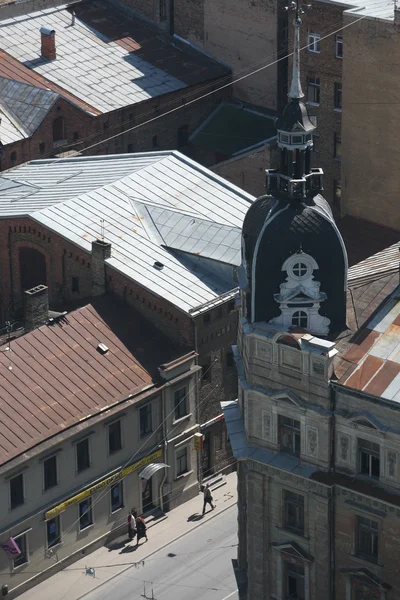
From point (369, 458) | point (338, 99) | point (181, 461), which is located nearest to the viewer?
point (369, 458)

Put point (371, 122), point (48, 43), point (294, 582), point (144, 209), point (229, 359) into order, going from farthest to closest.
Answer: point (48, 43), point (371, 122), point (144, 209), point (229, 359), point (294, 582)

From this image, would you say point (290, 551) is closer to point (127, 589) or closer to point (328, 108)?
point (127, 589)

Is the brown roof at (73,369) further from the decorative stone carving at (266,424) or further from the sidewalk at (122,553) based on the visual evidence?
the decorative stone carving at (266,424)

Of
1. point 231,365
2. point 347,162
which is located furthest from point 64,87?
point 231,365

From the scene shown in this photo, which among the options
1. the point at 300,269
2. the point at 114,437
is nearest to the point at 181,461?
the point at 114,437

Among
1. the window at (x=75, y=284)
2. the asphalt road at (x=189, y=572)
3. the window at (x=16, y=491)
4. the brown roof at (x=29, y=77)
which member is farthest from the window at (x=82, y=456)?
the brown roof at (x=29, y=77)

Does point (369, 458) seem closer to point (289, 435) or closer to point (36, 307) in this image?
point (289, 435)
